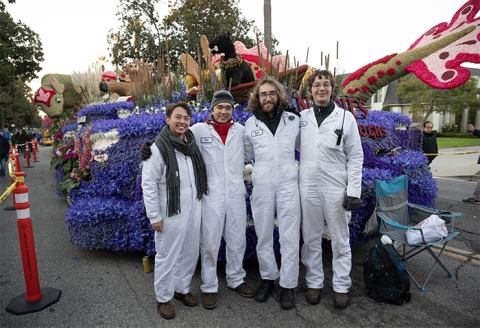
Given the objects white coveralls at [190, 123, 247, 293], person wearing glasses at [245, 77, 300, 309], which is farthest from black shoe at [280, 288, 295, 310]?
white coveralls at [190, 123, 247, 293]

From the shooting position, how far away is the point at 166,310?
2.69 meters

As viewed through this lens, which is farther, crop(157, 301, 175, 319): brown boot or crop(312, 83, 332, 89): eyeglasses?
crop(312, 83, 332, 89): eyeglasses

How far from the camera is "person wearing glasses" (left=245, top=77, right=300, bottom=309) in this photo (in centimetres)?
282

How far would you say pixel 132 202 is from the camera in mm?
3838

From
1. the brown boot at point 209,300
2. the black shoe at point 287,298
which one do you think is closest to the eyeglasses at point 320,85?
the black shoe at point 287,298

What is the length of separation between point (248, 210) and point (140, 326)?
4.73ft

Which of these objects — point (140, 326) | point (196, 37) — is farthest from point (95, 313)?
point (196, 37)

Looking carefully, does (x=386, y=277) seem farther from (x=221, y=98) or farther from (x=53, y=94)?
(x=53, y=94)

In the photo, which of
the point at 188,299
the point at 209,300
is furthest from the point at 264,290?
the point at 188,299

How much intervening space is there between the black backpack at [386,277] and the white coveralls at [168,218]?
5.23 ft

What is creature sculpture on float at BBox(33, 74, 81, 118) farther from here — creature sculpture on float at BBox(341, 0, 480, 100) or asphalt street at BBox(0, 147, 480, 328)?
creature sculpture on float at BBox(341, 0, 480, 100)

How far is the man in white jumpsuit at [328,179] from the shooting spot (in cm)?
279

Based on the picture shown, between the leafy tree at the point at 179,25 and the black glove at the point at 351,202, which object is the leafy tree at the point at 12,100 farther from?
the black glove at the point at 351,202

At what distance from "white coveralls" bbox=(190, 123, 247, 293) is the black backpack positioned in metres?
1.20
